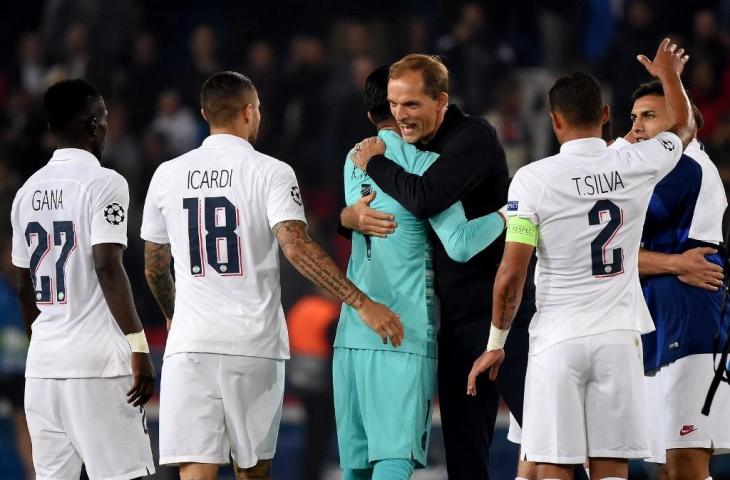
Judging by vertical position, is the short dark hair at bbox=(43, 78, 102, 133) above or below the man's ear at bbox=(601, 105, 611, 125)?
above

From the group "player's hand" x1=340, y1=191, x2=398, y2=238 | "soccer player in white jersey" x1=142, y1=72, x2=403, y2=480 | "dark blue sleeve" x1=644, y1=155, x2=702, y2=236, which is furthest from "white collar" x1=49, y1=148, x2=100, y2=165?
"dark blue sleeve" x1=644, y1=155, x2=702, y2=236

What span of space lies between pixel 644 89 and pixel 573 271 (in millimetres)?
1319

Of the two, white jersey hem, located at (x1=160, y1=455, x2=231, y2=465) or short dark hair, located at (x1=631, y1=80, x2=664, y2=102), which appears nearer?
white jersey hem, located at (x1=160, y1=455, x2=231, y2=465)

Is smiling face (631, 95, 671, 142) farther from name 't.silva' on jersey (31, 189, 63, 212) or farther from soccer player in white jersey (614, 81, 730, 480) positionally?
name 't.silva' on jersey (31, 189, 63, 212)

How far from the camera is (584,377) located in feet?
15.6

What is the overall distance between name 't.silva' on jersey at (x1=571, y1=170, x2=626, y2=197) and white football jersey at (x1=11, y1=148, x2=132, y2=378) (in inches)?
76.8

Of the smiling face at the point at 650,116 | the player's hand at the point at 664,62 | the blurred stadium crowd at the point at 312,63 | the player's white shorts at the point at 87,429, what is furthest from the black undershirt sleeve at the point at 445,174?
the blurred stadium crowd at the point at 312,63

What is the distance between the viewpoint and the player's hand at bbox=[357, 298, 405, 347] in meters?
4.87

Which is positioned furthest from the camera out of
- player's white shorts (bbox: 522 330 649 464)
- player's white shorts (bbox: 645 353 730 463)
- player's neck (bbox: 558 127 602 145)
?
player's white shorts (bbox: 645 353 730 463)

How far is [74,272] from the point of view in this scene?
16.6 feet

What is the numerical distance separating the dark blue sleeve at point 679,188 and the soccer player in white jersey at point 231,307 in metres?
1.41

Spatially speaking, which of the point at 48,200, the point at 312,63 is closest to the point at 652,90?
the point at 48,200

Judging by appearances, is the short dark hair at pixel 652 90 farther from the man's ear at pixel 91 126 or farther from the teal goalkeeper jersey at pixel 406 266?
the man's ear at pixel 91 126

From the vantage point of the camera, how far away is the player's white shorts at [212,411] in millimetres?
4902
